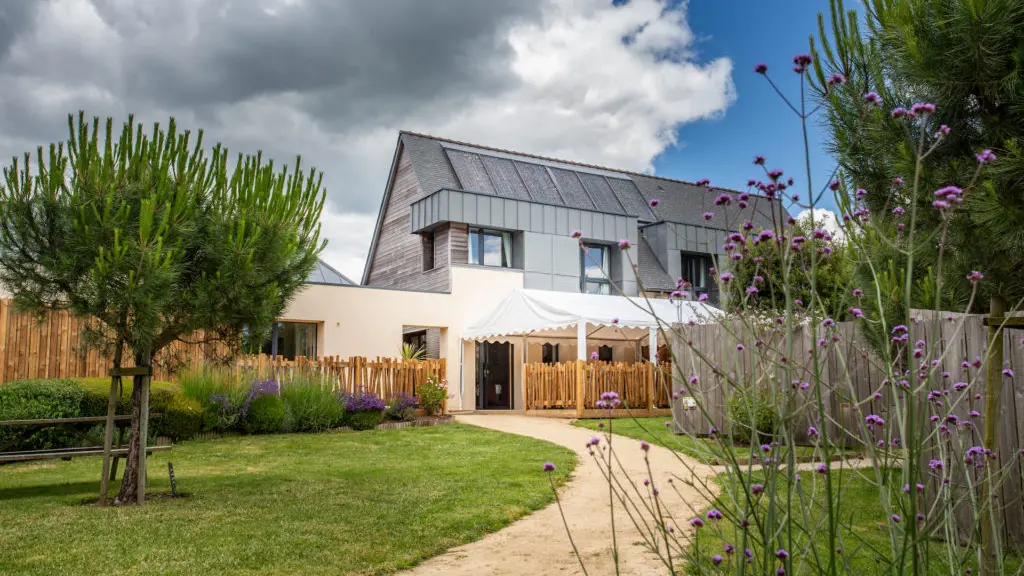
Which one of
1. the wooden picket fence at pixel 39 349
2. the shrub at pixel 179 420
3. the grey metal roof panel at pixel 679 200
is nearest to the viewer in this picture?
the shrub at pixel 179 420

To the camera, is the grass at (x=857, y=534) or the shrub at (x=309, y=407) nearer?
the grass at (x=857, y=534)

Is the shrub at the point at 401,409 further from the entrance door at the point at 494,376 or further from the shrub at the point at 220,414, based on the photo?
the entrance door at the point at 494,376

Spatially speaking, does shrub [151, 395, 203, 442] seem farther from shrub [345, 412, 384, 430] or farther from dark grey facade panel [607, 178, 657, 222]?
dark grey facade panel [607, 178, 657, 222]

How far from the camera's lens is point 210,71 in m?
14.2

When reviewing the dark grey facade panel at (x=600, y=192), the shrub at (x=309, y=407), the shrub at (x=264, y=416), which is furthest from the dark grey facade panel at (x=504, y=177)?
the shrub at (x=264, y=416)

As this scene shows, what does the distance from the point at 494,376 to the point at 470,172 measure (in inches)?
265

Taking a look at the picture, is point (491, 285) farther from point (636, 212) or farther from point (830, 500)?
point (830, 500)

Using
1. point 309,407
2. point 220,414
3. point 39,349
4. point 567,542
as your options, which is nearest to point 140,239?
point 567,542

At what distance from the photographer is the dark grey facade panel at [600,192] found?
27.2 meters

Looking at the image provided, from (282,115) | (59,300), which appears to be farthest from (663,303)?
(59,300)

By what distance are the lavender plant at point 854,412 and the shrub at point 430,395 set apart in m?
8.59

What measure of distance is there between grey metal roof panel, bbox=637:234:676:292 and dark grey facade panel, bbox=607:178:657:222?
3.26 feet

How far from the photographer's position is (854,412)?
4488 mm

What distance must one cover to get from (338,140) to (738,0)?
374 inches
